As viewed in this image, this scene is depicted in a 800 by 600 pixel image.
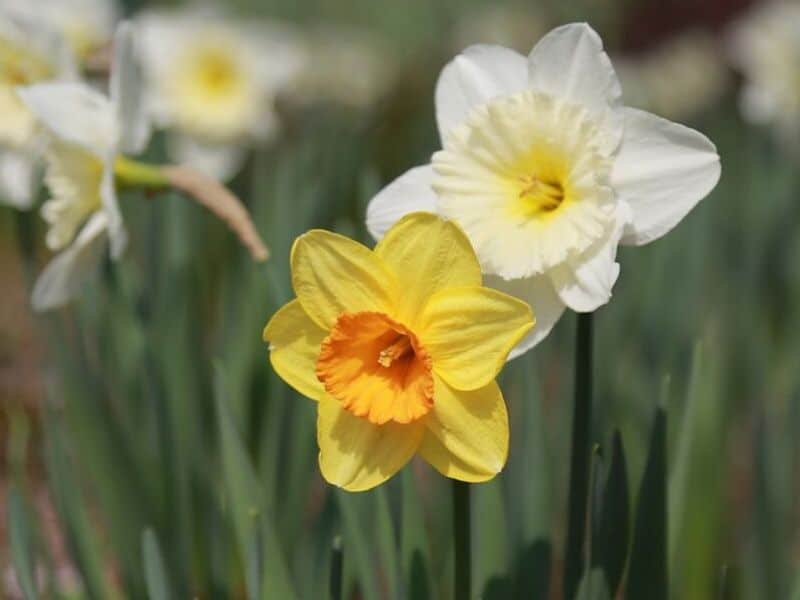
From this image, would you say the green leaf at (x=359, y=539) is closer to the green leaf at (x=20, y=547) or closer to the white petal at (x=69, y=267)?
the green leaf at (x=20, y=547)

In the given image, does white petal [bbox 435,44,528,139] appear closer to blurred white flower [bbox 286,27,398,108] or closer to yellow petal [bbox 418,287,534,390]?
yellow petal [bbox 418,287,534,390]

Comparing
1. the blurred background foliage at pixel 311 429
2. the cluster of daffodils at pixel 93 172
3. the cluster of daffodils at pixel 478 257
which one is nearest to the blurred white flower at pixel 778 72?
the blurred background foliage at pixel 311 429

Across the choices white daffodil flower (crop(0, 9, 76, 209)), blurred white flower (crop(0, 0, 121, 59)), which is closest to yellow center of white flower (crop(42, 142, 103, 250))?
white daffodil flower (crop(0, 9, 76, 209))

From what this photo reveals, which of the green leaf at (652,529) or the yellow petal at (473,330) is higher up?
the yellow petal at (473,330)

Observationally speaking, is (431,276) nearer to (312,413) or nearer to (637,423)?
(312,413)

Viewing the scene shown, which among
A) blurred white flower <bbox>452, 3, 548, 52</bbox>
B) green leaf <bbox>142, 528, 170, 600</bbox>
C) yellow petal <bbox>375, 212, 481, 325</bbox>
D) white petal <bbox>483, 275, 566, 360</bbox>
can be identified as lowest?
green leaf <bbox>142, 528, 170, 600</bbox>
